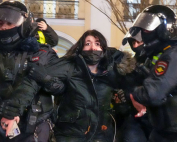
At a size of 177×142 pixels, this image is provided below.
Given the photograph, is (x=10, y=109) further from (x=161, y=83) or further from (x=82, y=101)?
(x=161, y=83)

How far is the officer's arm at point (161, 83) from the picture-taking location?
7.54 feet

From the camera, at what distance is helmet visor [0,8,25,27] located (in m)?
2.72

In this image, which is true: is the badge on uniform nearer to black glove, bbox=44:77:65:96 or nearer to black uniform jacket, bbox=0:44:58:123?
black glove, bbox=44:77:65:96

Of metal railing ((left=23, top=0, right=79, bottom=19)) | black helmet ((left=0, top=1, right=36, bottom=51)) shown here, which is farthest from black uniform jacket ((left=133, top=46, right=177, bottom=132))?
metal railing ((left=23, top=0, right=79, bottom=19))

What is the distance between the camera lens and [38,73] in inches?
105

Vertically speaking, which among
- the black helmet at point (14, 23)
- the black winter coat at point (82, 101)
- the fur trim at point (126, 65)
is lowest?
the black winter coat at point (82, 101)

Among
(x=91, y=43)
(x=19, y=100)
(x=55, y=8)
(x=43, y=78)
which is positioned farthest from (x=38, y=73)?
(x=55, y=8)

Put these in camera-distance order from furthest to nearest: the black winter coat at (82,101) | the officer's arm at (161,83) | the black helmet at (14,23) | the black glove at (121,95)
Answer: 1. the black glove at (121,95)
2. the black winter coat at (82,101)
3. the black helmet at (14,23)
4. the officer's arm at (161,83)

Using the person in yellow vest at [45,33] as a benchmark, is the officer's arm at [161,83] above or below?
below

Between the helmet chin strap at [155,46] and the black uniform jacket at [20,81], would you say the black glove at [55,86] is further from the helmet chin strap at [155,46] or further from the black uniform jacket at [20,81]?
the helmet chin strap at [155,46]

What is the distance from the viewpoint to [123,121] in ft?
11.2

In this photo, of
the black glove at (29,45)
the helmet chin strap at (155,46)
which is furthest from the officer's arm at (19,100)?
the helmet chin strap at (155,46)

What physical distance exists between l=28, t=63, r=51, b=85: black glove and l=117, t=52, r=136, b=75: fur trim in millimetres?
767

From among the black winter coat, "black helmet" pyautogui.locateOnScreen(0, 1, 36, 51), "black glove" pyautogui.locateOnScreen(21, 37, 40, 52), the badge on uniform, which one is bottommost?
the black winter coat
